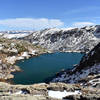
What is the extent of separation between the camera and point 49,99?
→ 26625 mm

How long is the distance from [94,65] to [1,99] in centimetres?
4616

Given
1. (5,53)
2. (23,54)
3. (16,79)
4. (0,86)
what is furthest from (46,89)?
(23,54)

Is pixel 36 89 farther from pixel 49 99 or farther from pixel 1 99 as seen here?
pixel 1 99

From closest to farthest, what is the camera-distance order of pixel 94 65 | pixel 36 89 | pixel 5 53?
pixel 36 89
pixel 94 65
pixel 5 53

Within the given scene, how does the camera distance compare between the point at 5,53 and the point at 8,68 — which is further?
the point at 5,53

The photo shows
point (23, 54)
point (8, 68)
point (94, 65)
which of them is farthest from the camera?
point (23, 54)

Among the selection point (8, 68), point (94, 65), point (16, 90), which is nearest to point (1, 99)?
point (16, 90)

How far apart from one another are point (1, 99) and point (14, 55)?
13188 centimetres

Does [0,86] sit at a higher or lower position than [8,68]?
higher

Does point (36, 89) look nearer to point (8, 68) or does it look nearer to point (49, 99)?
point (49, 99)

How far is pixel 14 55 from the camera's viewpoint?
509 ft

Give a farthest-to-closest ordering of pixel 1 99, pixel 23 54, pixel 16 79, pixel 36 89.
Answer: pixel 23 54 < pixel 16 79 < pixel 36 89 < pixel 1 99

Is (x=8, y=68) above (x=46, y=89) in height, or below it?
below

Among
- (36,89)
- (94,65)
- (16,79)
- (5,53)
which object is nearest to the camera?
(36,89)
